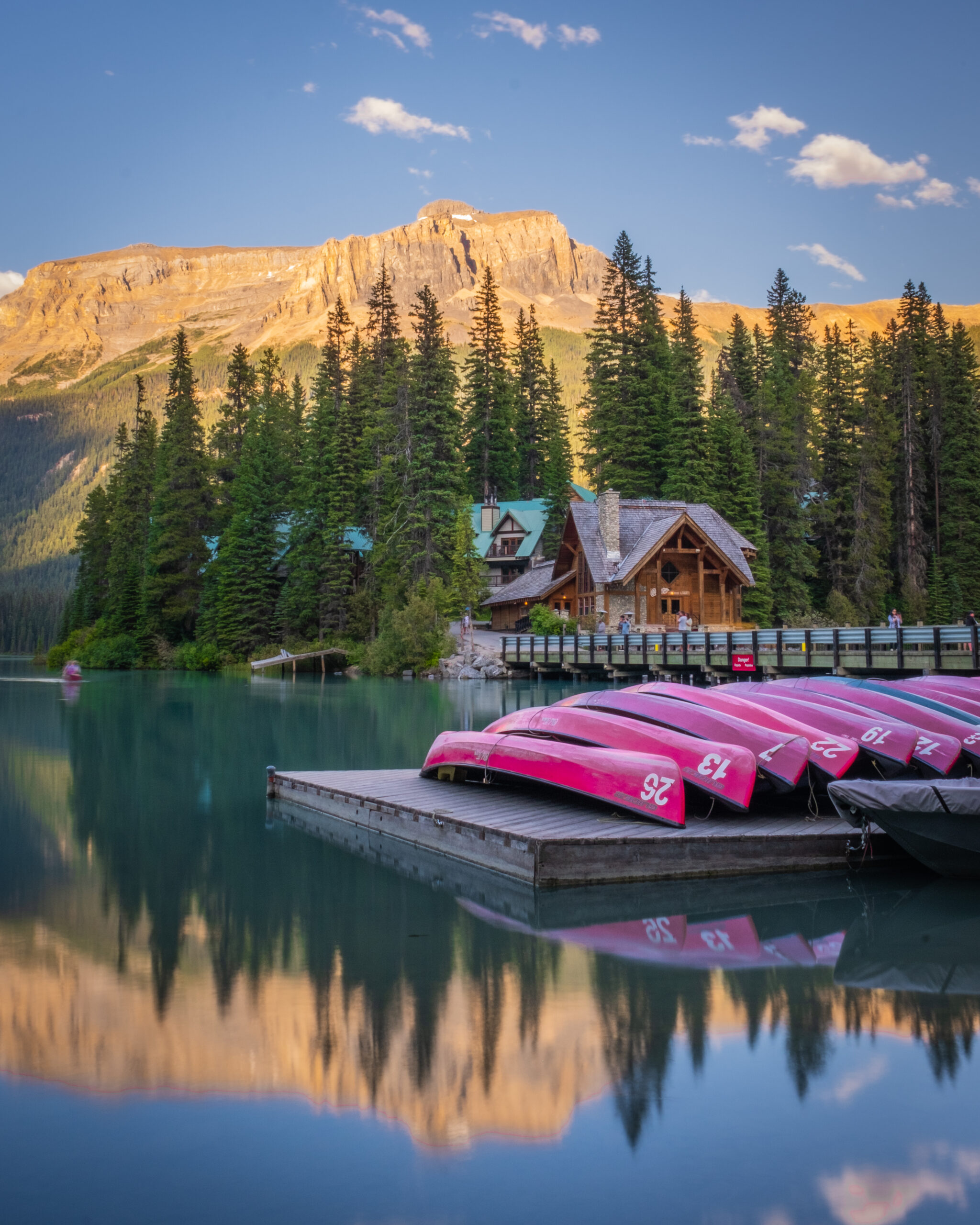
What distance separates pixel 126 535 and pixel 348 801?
58.7 m

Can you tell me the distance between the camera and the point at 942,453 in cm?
5703

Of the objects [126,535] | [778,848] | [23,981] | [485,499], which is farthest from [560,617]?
[23,981]

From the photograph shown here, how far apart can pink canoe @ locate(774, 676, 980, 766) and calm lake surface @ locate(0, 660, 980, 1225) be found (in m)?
2.10

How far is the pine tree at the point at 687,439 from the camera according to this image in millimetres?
50844

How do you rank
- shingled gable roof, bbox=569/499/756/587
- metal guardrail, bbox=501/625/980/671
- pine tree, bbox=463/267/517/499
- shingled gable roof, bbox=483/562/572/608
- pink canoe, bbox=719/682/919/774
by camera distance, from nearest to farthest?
pink canoe, bbox=719/682/919/774 < metal guardrail, bbox=501/625/980/671 < shingled gable roof, bbox=569/499/756/587 < shingled gable roof, bbox=483/562/572/608 < pine tree, bbox=463/267/517/499

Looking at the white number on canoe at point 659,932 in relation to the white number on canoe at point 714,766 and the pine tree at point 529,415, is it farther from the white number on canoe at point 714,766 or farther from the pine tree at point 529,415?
the pine tree at point 529,415

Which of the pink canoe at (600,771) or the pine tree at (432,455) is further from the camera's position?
the pine tree at (432,455)

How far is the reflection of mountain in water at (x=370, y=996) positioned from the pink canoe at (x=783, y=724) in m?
1.44

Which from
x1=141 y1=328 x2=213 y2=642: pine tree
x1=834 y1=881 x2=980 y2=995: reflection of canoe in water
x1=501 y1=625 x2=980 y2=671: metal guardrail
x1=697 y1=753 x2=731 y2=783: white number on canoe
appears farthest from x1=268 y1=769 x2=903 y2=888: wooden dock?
x1=141 y1=328 x2=213 y2=642: pine tree

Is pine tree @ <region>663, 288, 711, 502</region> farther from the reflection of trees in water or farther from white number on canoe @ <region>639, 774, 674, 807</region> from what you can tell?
the reflection of trees in water

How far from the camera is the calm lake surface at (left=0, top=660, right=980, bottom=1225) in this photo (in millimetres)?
4551

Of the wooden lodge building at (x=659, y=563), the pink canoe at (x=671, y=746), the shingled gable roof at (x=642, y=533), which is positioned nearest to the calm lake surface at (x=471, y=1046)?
the pink canoe at (x=671, y=746)

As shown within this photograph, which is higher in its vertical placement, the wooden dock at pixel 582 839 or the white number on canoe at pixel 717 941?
the wooden dock at pixel 582 839

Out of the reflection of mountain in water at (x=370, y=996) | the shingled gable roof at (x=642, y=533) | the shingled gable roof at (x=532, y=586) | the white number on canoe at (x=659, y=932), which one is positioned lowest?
the white number on canoe at (x=659, y=932)
